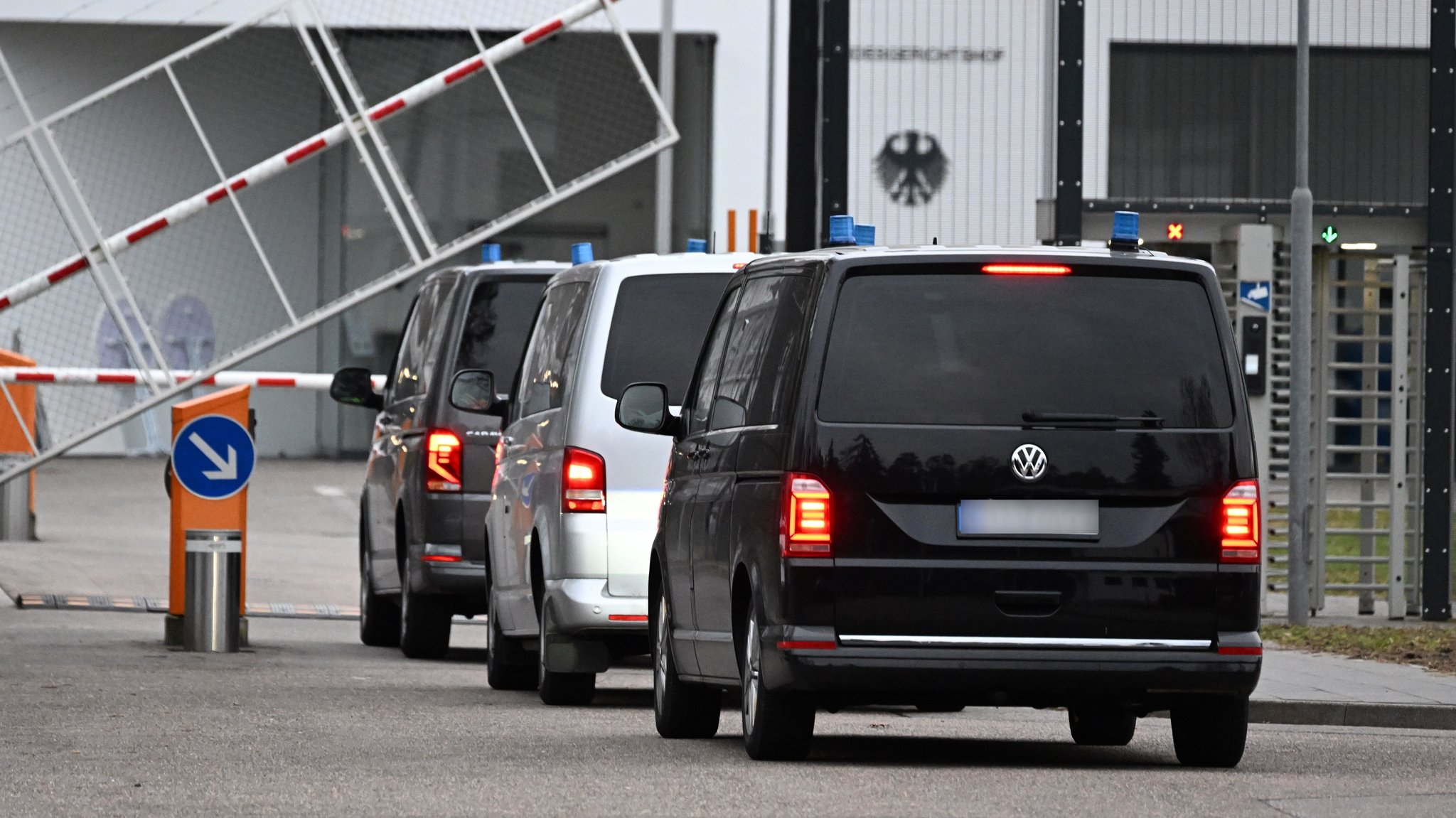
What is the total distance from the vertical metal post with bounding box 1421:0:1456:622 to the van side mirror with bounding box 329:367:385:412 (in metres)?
7.06

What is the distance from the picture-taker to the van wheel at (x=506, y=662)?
43.6ft

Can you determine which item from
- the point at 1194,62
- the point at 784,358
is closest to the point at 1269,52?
the point at 1194,62

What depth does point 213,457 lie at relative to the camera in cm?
1586

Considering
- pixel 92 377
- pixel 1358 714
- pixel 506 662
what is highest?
pixel 92 377

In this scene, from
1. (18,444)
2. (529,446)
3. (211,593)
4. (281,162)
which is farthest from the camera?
(18,444)

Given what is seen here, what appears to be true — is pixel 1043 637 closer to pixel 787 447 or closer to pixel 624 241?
pixel 787 447

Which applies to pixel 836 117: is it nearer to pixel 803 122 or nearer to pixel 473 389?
pixel 803 122

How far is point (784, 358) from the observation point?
926cm

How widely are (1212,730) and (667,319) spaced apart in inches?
148

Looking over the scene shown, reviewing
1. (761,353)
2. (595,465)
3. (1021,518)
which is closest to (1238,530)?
(1021,518)

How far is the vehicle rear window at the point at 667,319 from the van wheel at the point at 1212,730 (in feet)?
11.1

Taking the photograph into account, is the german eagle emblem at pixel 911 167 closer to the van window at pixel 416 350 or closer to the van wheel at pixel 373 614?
the van window at pixel 416 350

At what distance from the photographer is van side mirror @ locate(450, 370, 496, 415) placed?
13992 mm

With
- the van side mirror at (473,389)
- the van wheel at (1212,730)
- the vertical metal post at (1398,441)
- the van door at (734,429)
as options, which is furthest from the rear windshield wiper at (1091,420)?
the vertical metal post at (1398,441)
